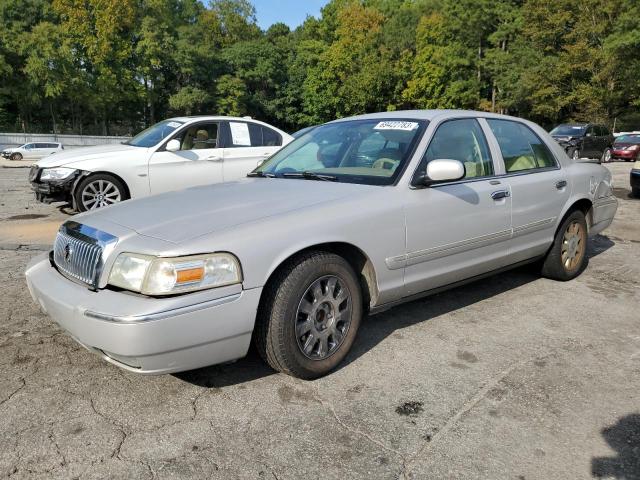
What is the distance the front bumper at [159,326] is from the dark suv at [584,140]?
64.6ft

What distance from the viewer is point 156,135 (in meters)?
7.88

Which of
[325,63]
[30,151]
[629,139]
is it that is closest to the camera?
[629,139]

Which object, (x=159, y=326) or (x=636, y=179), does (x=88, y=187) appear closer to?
(x=159, y=326)

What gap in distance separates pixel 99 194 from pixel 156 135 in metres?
1.29

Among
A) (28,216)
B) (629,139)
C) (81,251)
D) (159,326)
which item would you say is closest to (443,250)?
(159,326)

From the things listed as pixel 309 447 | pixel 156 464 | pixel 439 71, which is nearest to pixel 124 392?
pixel 156 464

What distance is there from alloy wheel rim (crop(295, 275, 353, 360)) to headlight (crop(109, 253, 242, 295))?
0.47m

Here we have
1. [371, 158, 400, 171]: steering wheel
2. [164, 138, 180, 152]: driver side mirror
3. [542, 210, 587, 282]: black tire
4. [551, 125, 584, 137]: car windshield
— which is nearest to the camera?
[371, 158, 400, 171]: steering wheel

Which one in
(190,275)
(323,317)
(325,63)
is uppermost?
(325,63)

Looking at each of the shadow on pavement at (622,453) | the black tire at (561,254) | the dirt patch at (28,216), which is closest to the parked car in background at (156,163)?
the dirt patch at (28,216)

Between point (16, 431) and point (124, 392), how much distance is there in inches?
20.8

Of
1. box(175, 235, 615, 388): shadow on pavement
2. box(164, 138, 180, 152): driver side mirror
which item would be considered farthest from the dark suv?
box(164, 138, 180, 152): driver side mirror

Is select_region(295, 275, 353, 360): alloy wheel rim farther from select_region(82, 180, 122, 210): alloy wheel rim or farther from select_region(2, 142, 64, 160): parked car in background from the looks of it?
select_region(2, 142, 64, 160): parked car in background

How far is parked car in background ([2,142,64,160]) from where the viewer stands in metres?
28.2
